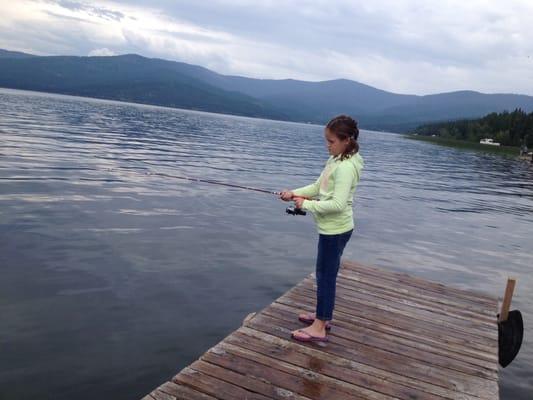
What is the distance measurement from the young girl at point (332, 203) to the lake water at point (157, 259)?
2.53 meters

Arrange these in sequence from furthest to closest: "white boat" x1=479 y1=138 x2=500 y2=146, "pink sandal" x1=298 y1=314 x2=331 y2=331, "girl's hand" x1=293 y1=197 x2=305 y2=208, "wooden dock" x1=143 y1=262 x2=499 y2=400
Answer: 1. "white boat" x1=479 y1=138 x2=500 y2=146
2. "pink sandal" x1=298 y1=314 x2=331 y2=331
3. "girl's hand" x1=293 y1=197 x2=305 y2=208
4. "wooden dock" x1=143 y1=262 x2=499 y2=400

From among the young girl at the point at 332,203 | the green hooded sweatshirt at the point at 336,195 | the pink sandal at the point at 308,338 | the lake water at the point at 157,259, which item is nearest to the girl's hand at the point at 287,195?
the young girl at the point at 332,203

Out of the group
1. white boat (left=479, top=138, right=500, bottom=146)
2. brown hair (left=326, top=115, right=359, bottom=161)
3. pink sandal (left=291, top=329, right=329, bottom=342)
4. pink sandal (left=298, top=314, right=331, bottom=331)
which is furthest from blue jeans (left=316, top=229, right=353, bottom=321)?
white boat (left=479, top=138, right=500, bottom=146)

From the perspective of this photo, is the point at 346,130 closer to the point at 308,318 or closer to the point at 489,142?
the point at 308,318

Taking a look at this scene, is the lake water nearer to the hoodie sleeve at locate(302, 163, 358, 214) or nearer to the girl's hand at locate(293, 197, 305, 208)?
the girl's hand at locate(293, 197, 305, 208)

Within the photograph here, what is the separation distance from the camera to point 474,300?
9.65 m

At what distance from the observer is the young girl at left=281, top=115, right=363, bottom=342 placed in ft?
19.9

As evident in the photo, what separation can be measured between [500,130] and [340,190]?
172m

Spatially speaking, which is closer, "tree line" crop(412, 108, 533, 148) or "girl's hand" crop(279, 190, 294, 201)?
"girl's hand" crop(279, 190, 294, 201)

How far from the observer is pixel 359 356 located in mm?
6516

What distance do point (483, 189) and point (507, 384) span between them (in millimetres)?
29989

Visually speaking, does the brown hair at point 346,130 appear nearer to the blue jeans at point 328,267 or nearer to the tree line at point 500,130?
the blue jeans at point 328,267

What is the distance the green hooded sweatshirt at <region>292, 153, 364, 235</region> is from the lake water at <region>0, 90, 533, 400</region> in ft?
11.1

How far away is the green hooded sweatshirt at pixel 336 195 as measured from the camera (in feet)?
19.8
